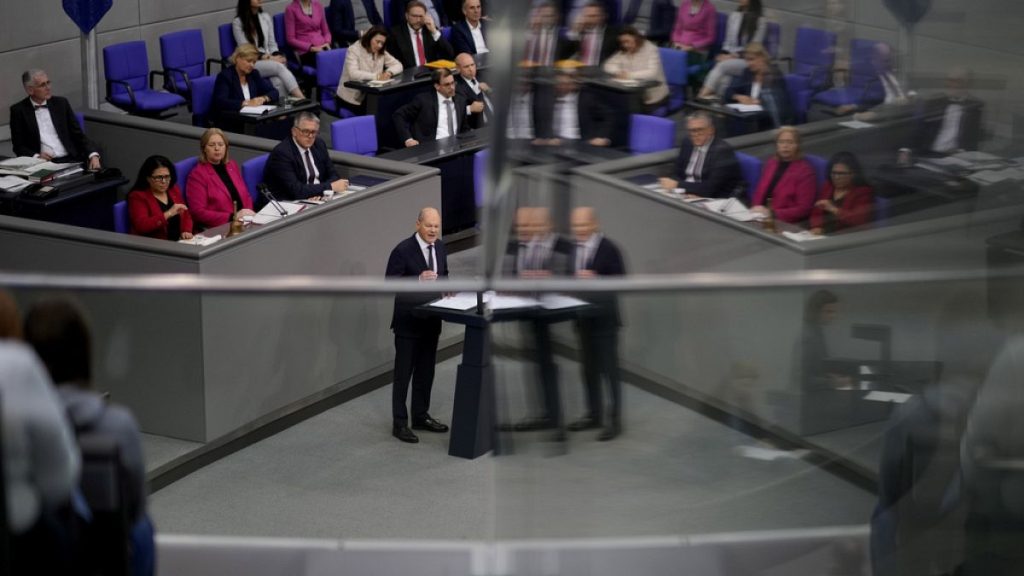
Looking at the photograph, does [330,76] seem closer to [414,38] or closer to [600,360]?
[414,38]

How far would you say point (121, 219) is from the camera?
7.89m

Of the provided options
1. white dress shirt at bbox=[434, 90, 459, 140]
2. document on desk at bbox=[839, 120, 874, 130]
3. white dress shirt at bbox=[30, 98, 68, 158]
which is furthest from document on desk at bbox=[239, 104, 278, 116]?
document on desk at bbox=[839, 120, 874, 130]

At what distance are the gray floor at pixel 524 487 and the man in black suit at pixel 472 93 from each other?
7.48m

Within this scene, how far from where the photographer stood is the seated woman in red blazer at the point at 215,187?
8211mm

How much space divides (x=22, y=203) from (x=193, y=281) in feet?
18.7

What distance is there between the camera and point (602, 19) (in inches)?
→ 198

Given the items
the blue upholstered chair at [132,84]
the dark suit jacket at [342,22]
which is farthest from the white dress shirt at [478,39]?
the blue upholstered chair at [132,84]

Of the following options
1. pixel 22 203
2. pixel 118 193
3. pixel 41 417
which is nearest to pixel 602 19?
pixel 41 417

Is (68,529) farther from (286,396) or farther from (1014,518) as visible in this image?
(1014,518)

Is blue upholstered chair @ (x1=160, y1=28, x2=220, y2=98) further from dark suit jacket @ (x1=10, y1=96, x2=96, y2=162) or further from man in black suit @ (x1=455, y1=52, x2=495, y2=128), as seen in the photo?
man in black suit @ (x1=455, y1=52, x2=495, y2=128)

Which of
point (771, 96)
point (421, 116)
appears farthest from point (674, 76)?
point (421, 116)

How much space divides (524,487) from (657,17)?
2.09m

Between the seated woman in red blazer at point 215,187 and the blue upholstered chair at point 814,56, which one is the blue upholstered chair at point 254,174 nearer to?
the seated woman in red blazer at point 215,187

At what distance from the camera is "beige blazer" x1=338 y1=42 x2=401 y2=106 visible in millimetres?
11430
